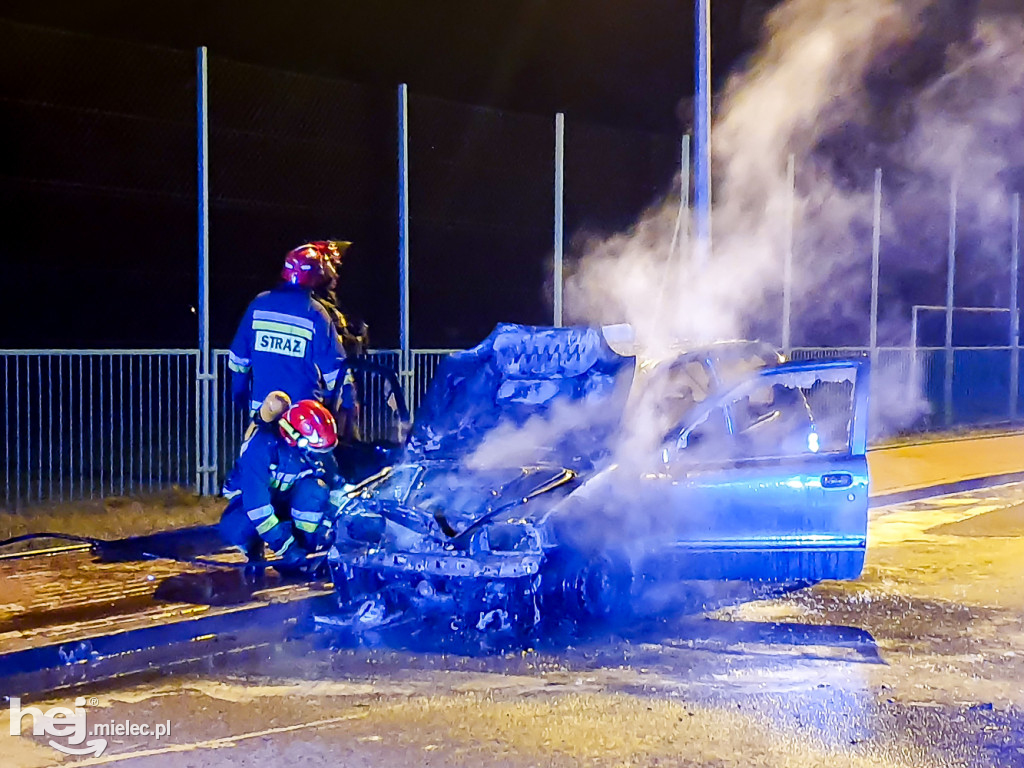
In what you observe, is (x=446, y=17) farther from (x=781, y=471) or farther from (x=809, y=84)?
(x=781, y=471)

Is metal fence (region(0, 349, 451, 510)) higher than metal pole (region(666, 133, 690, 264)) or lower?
lower

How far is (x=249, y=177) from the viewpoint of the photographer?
13.6m

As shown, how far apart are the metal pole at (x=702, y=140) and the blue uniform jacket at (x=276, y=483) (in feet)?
17.7

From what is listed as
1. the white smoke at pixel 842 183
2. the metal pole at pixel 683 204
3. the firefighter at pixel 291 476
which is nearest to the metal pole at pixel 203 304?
the firefighter at pixel 291 476

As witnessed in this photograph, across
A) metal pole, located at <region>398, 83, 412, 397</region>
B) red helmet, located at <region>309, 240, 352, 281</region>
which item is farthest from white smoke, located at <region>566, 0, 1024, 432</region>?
red helmet, located at <region>309, 240, 352, 281</region>

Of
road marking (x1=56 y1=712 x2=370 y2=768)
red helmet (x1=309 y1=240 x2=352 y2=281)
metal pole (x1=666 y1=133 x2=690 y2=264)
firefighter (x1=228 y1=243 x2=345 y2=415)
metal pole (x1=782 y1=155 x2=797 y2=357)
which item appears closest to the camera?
road marking (x1=56 y1=712 x2=370 y2=768)

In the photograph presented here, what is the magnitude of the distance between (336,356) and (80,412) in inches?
148

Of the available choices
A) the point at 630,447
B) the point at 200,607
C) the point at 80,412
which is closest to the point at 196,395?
the point at 80,412

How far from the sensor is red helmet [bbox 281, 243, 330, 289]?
27.3 feet

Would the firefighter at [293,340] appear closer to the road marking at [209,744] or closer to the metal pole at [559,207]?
the road marking at [209,744]

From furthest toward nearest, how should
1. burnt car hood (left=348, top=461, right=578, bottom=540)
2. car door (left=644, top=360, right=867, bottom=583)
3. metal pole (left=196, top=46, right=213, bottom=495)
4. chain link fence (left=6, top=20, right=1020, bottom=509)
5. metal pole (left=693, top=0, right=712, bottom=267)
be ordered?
metal pole (left=693, top=0, right=712, bottom=267) < chain link fence (left=6, top=20, right=1020, bottom=509) < metal pole (left=196, top=46, right=213, bottom=495) < car door (left=644, top=360, right=867, bottom=583) < burnt car hood (left=348, top=461, right=578, bottom=540)

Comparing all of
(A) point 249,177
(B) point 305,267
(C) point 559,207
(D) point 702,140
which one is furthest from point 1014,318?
(B) point 305,267

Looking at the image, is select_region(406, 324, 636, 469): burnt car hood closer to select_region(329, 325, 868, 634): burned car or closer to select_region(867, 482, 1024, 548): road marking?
select_region(329, 325, 868, 634): burned car

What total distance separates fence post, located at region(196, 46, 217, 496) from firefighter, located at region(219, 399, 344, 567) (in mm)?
A: 3094
